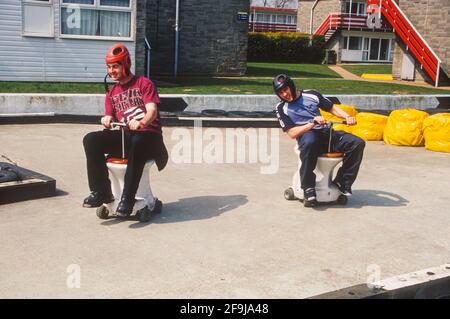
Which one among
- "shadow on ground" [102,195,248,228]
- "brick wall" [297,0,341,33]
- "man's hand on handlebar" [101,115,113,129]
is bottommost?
"shadow on ground" [102,195,248,228]

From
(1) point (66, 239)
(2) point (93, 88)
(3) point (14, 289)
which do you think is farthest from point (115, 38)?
(3) point (14, 289)

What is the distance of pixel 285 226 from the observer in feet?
19.4

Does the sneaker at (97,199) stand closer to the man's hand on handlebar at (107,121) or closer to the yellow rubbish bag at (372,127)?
the man's hand on handlebar at (107,121)

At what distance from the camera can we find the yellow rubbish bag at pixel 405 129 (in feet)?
36.9

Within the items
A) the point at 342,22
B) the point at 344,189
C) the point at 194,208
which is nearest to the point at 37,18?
the point at 194,208

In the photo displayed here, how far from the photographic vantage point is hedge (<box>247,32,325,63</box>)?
3962 centimetres

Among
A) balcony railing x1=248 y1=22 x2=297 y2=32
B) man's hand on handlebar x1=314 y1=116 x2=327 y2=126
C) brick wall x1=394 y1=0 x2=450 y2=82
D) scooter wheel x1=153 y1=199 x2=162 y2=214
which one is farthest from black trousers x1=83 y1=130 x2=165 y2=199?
balcony railing x1=248 y1=22 x2=297 y2=32

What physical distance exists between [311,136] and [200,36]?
19397 millimetres

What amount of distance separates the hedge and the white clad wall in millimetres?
23110

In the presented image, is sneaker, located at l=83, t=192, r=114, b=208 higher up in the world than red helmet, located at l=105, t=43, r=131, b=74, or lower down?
lower down

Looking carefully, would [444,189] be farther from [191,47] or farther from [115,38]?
[191,47]

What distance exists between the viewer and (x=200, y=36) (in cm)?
2508

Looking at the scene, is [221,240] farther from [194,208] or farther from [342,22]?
[342,22]

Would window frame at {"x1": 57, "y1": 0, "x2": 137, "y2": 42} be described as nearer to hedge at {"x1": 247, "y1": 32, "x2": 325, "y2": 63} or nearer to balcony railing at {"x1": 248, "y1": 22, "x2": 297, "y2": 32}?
hedge at {"x1": 247, "y1": 32, "x2": 325, "y2": 63}
